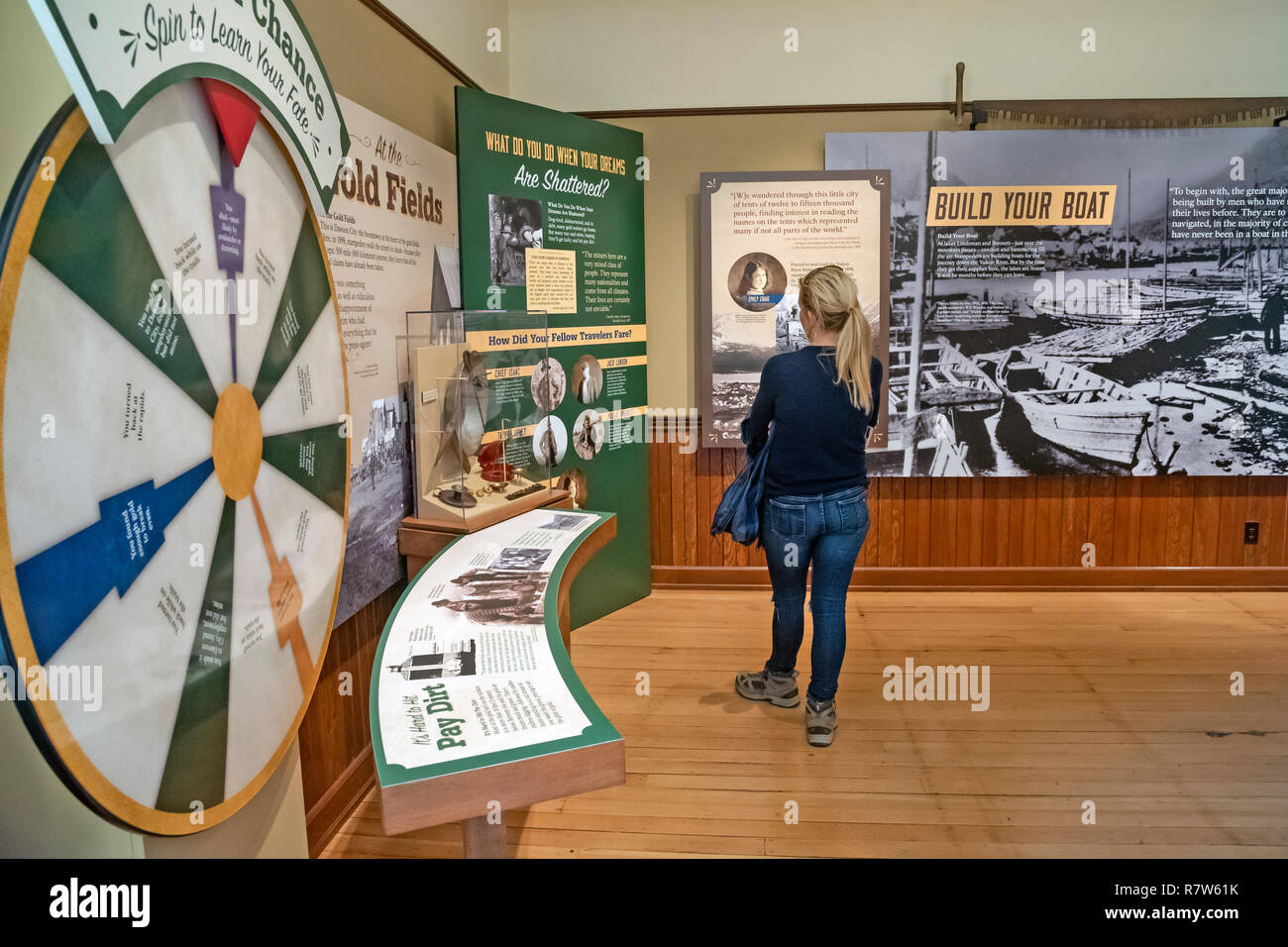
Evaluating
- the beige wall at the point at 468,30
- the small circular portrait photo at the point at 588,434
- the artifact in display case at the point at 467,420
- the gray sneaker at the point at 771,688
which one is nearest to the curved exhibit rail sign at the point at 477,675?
the artifact in display case at the point at 467,420

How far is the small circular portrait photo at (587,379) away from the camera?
13.9 feet

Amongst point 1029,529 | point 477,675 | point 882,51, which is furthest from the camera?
point 1029,529

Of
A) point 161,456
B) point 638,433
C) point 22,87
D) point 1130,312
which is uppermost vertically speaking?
point 22,87

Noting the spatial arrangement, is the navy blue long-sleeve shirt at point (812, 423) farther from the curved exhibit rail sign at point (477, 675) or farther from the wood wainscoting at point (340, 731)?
the wood wainscoting at point (340, 731)

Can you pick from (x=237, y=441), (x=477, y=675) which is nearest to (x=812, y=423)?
(x=477, y=675)

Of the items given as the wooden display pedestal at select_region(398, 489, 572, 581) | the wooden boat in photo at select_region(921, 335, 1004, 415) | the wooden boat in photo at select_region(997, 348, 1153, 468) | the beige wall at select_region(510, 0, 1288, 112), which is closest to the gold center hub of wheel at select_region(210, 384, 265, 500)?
the wooden display pedestal at select_region(398, 489, 572, 581)

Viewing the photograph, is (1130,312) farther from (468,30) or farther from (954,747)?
(468,30)

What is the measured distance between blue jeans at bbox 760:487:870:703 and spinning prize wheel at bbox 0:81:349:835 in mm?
1635

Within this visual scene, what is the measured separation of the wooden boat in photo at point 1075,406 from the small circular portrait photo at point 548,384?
7.62 ft

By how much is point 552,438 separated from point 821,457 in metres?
1.47

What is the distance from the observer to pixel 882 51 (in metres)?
4.60

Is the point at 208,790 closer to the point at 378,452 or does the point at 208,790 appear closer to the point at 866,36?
the point at 378,452

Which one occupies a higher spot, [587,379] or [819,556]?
[587,379]
